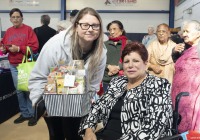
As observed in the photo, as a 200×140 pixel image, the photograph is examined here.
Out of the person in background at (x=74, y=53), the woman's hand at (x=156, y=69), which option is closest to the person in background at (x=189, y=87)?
the person in background at (x=74, y=53)

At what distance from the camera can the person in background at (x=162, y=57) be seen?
3480 mm

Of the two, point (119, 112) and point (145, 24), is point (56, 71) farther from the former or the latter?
point (145, 24)

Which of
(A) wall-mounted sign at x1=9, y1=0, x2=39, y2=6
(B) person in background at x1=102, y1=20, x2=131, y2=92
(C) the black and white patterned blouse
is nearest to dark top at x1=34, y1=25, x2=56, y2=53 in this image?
(B) person in background at x1=102, y1=20, x2=131, y2=92

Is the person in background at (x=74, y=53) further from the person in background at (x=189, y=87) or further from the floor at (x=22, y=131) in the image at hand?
the floor at (x=22, y=131)

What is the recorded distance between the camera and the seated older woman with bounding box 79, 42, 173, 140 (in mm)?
1691

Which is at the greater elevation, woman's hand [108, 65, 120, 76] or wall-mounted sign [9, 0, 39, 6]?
wall-mounted sign [9, 0, 39, 6]

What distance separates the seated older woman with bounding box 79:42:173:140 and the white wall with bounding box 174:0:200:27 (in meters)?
4.37

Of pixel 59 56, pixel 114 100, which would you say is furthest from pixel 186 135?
pixel 59 56

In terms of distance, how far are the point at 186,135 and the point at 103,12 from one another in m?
8.60

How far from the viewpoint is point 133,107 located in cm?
176

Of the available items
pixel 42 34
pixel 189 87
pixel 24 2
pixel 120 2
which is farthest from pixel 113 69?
pixel 24 2

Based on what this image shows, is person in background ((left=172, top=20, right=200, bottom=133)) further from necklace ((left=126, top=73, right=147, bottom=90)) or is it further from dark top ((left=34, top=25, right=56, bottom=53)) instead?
dark top ((left=34, top=25, right=56, bottom=53))

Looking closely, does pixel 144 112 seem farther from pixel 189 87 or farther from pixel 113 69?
pixel 113 69

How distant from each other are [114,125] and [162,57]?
6.11ft
